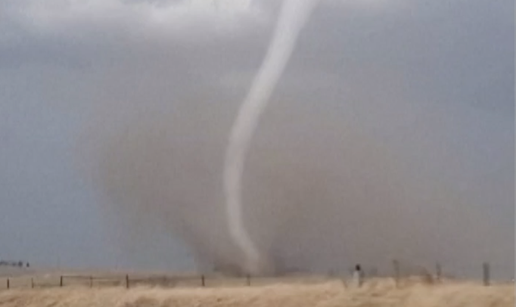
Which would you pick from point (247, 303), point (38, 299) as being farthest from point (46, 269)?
point (247, 303)

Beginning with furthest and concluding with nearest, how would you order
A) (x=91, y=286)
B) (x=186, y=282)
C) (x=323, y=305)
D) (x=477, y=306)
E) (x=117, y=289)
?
(x=186, y=282) → (x=91, y=286) → (x=117, y=289) → (x=323, y=305) → (x=477, y=306)

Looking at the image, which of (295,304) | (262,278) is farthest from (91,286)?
(295,304)

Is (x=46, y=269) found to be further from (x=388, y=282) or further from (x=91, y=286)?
(x=388, y=282)

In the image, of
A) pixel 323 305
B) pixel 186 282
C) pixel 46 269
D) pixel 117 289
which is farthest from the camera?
pixel 46 269

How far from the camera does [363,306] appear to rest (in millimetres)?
54781

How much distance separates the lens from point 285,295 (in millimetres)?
59219

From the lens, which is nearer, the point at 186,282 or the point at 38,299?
the point at 38,299

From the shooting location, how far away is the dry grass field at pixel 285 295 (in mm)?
53156

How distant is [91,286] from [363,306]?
880 inches

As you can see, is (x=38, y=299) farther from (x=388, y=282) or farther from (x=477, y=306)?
(x=477, y=306)

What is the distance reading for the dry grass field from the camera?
5316cm

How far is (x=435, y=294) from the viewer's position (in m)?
53.7

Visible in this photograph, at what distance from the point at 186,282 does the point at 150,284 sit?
3.91 metres

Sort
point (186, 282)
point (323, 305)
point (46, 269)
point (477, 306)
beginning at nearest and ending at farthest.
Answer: point (477, 306), point (323, 305), point (186, 282), point (46, 269)
